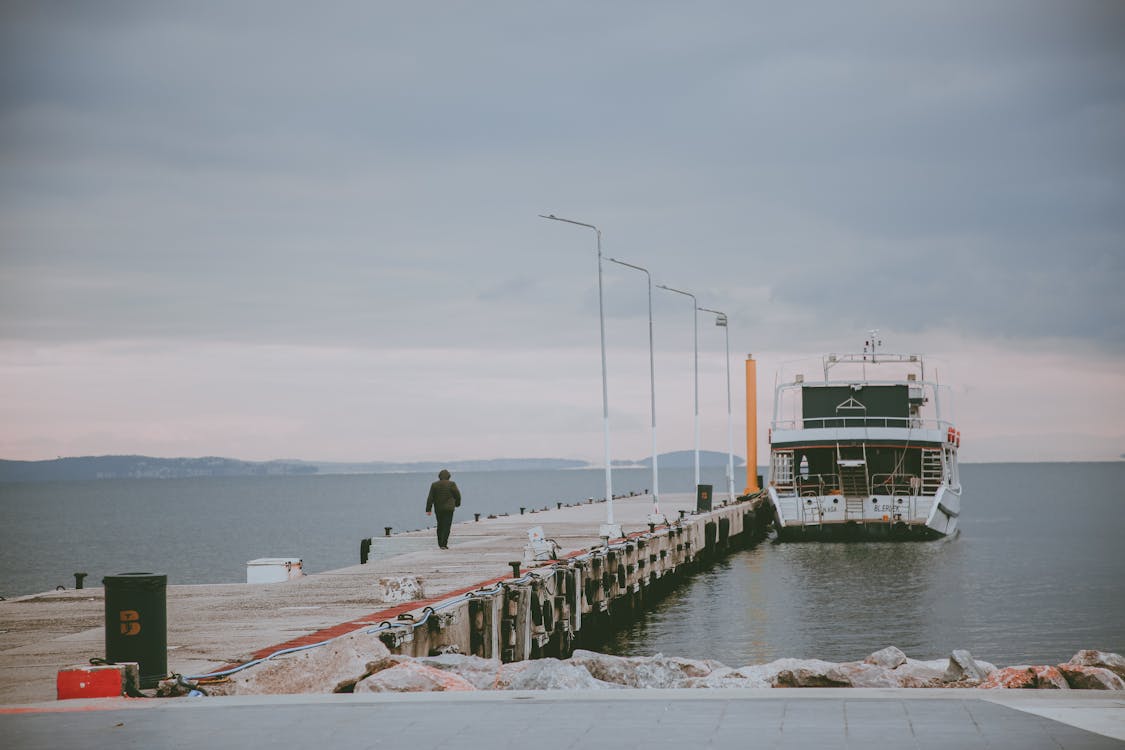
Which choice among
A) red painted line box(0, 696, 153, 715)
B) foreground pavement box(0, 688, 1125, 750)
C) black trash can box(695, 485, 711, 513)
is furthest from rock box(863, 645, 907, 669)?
black trash can box(695, 485, 711, 513)

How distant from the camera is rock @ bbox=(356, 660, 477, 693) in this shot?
11688 mm

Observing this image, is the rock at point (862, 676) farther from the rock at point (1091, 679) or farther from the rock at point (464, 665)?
the rock at point (464, 665)

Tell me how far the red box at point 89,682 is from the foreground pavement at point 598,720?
1.61ft

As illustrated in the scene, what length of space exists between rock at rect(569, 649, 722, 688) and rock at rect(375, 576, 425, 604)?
3657 mm

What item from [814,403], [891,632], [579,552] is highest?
[814,403]

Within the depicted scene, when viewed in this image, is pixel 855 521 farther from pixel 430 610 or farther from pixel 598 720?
pixel 598 720

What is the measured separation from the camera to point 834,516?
5638 centimetres

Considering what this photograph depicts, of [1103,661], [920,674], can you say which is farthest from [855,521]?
[920,674]

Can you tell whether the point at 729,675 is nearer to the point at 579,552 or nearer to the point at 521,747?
the point at 521,747

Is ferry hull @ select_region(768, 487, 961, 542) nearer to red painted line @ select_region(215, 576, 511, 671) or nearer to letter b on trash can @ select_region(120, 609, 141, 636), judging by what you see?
red painted line @ select_region(215, 576, 511, 671)

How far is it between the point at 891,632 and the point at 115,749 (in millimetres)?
26144

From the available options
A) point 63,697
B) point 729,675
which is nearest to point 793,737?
point 63,697

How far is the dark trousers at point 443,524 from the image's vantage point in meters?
29.2

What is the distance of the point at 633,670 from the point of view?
49.7 ft
